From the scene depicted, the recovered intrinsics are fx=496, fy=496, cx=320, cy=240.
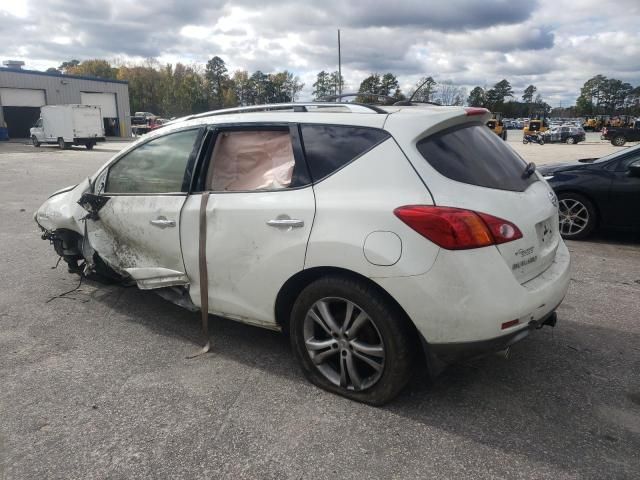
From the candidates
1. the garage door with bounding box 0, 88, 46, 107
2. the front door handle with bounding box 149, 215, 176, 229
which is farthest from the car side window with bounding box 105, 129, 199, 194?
the garage door with bounding box 0, 88, 46, 107

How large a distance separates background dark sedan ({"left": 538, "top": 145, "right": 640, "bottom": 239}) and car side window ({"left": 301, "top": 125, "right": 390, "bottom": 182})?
15.8ft

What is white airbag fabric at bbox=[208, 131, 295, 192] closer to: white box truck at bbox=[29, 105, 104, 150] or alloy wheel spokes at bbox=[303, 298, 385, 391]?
alloy wheel spokes at bbox=[303, 298, 385, 391]

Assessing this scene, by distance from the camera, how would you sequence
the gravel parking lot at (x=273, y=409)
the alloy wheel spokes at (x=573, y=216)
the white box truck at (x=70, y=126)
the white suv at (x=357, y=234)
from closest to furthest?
the gravel parking lot at (x=273, y=409) < the white suv at (x=357, y=234) < the alloy wheel spokes at (x=573, y=216) < the white box truck at (x=70, y=126)

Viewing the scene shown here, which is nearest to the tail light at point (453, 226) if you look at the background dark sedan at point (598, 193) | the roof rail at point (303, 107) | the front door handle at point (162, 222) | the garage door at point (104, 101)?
the roof rail at point (303, 107)

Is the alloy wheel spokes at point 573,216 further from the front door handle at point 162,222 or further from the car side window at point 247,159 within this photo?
the front door handle at point 162,222

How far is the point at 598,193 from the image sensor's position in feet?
21.4

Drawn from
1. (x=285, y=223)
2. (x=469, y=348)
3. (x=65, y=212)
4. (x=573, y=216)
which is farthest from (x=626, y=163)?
(x=65, y=212)

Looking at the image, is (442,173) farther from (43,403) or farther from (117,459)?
(43,403)

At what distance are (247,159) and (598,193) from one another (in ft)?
17.0

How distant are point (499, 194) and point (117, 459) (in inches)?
94.3

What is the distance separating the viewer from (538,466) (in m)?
2.35

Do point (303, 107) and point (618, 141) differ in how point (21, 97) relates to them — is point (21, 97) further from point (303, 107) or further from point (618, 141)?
point (618, 141)

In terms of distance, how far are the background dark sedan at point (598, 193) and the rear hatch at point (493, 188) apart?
394 centimetres

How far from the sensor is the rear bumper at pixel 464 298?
2.44m
